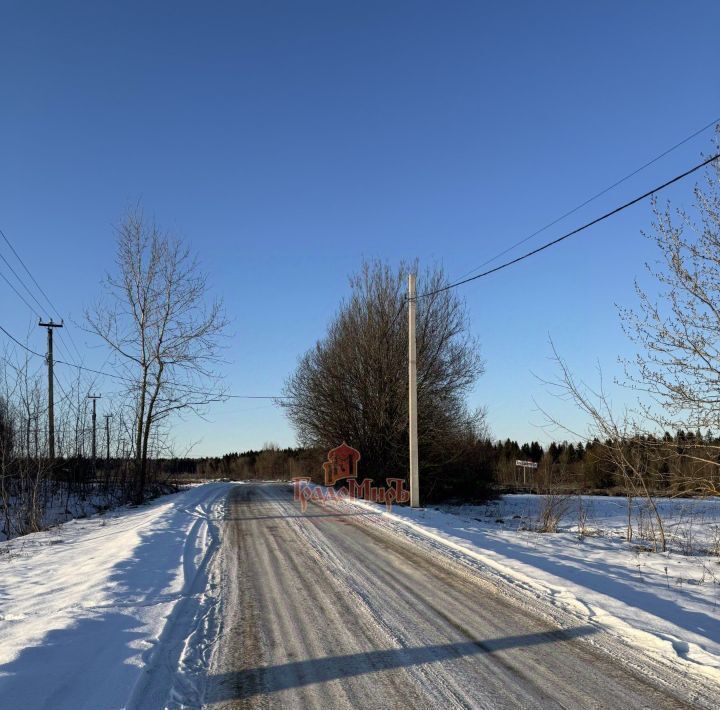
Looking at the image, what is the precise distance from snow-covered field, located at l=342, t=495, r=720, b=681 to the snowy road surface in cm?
42

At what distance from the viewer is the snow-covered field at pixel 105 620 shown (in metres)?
4.11

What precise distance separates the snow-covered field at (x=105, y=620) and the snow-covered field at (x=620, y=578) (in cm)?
402

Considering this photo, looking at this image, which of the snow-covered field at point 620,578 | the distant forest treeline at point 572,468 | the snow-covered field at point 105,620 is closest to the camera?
the snow-covered field at point 105,620

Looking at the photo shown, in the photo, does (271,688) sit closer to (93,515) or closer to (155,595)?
(155,595)

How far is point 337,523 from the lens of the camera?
13.8 metres

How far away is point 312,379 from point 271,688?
2870 centimetres

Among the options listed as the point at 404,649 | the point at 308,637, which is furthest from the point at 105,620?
the point at 404,649

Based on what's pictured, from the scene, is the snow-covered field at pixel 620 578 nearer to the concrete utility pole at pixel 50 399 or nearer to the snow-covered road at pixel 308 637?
the snow-covered road at pixel 308 637

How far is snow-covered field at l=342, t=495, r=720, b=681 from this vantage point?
5.29 metres

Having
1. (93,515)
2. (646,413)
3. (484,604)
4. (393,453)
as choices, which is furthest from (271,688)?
(393,453)

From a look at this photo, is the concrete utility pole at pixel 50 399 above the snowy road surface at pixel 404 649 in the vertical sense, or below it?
above

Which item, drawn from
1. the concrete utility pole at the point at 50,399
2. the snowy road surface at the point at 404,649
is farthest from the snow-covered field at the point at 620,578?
the concrete utility pole at the point at 50,399

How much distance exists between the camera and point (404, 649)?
5.08 m

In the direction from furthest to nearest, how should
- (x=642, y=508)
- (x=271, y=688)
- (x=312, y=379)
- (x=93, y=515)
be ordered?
(x=312, y=379) → (x=93, y=515) → (x=642, y=508) → (x=271, y=688)
